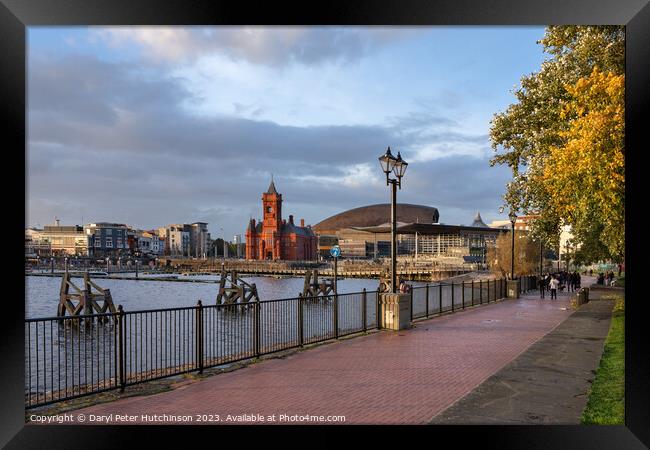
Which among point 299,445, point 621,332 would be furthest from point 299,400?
point 621,332

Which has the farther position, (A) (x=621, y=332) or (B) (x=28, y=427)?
(A) (x=621, y=332)

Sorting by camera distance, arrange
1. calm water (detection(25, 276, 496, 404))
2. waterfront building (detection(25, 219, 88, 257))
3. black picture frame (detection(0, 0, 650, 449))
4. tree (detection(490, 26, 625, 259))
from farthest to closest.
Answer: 1. waterfront building (detection(25, 219, 88, 257))
2. tree (detection(490, 26, 625, 259))
3. calm water (detection(25, 276, 496, 404))
4. black picture frame (detection(0, 0, 650, 449))

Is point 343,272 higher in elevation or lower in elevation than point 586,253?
lower

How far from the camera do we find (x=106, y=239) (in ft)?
448

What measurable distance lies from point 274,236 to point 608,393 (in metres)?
141

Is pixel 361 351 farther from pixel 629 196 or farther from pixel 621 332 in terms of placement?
pixel 621 332

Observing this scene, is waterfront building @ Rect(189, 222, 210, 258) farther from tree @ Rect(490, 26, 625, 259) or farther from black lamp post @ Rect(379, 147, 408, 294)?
black lamp post @ Rect(379, 147, 408, 294)

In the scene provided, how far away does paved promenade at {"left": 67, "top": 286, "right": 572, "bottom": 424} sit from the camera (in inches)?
269

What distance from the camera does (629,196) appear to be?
23.0 ft

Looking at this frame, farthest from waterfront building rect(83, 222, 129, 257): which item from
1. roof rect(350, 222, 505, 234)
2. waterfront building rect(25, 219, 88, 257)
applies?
roof rect(350, 222, 505, 234)

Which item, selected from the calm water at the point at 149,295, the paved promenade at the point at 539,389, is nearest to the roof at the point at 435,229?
the calm water at the point at 149,295

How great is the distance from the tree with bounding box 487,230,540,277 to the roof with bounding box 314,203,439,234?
125 metres

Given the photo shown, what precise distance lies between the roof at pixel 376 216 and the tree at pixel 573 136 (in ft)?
530
